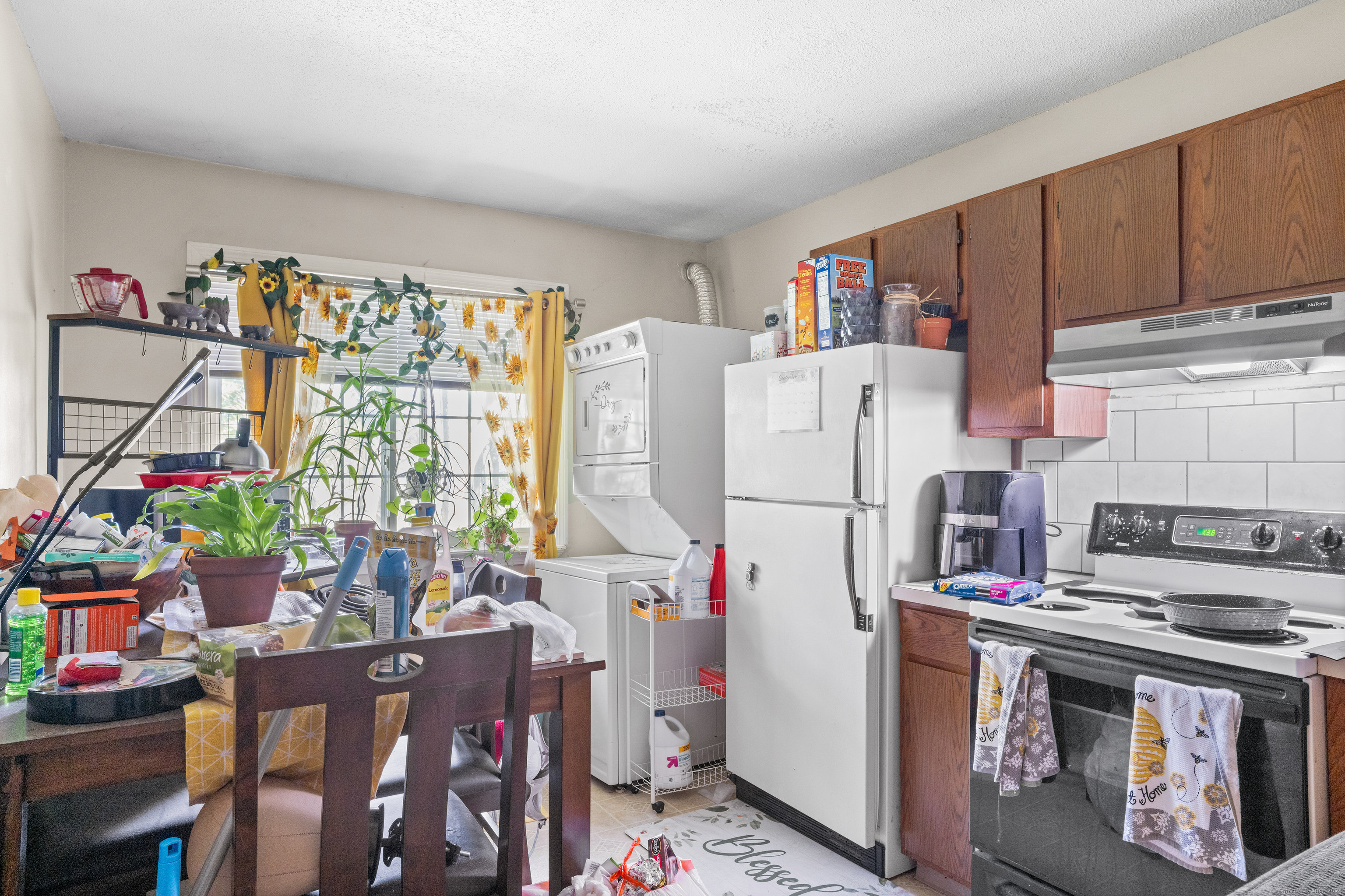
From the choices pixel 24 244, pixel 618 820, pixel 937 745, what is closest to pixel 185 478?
pixel 24 244

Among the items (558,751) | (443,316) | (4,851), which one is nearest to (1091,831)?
(558,751)

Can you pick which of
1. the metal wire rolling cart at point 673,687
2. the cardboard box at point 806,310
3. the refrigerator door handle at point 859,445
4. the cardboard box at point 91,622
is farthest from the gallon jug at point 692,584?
the cardboard box at point 91,622

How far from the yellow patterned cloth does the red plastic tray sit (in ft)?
3.28

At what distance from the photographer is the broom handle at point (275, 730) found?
108 centimetres

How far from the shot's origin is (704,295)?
4.10m

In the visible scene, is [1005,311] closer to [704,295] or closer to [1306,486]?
[1306,486]

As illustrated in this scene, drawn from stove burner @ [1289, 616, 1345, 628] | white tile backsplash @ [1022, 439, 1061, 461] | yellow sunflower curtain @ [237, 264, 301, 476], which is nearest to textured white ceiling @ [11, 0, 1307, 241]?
yellow sunflower curtain @ [237, 264, 301, 476]

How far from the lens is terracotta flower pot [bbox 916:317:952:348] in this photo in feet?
8.43

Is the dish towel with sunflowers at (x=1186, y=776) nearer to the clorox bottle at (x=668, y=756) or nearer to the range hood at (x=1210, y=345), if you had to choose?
the range hood at (x=1210, y=345)

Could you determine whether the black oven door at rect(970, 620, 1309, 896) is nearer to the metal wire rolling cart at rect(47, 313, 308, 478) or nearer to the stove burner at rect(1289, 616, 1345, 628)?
the stove burner at rect(1289, 616, 1345, 628)

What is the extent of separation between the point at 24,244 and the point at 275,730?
2025 mm

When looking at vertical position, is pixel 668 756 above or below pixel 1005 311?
below

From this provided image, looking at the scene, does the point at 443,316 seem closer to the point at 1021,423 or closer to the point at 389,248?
the point at 389,248

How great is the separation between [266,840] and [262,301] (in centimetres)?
256
